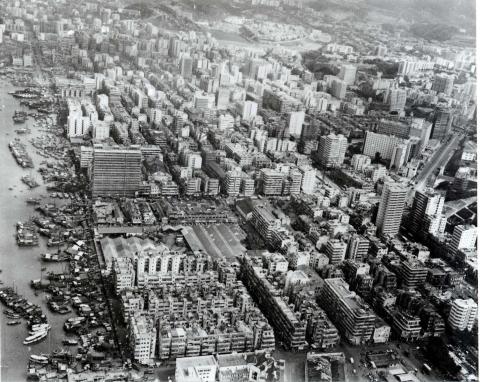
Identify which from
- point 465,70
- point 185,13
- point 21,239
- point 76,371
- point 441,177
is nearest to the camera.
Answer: point 76,371

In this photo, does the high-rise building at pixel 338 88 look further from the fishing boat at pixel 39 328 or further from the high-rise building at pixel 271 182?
the fishing boat at pixel 39 328

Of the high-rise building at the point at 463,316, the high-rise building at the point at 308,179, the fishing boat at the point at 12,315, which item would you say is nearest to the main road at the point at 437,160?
the high-rise building at the point at 308,179

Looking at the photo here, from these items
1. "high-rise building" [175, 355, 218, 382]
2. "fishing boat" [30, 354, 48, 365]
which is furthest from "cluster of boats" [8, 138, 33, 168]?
"high-rise building" [175, 355, 218, 382]

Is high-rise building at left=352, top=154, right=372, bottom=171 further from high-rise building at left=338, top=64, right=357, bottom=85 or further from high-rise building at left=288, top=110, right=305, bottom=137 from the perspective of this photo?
high-rise building at left=338, top=64, right=357, bottom=85

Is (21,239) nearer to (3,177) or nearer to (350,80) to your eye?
(3,177)

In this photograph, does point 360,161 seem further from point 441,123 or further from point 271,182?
point 271,182

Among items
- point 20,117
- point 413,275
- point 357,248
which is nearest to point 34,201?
point 20,117

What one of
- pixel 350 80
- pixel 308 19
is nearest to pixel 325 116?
pixel 350 80
